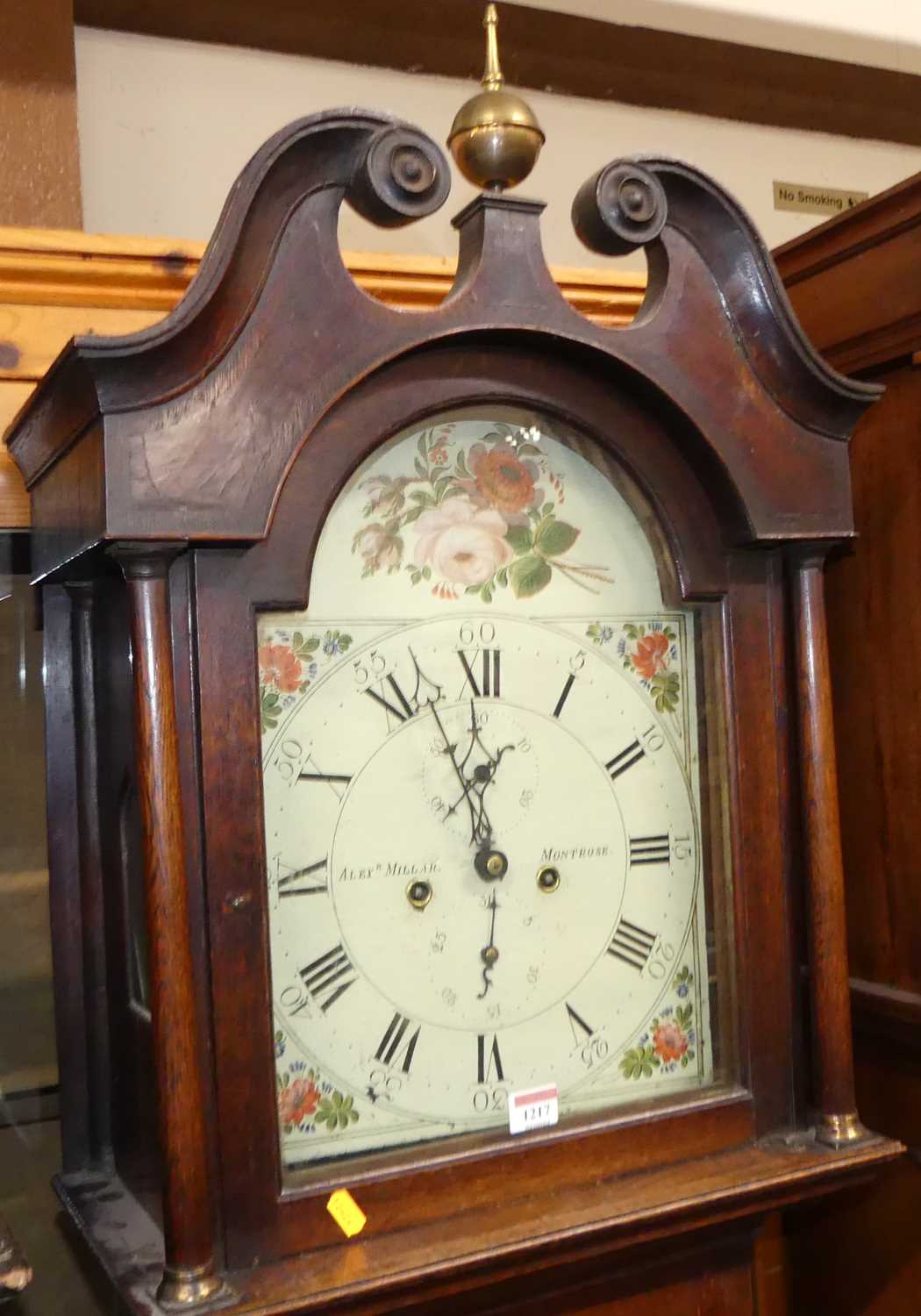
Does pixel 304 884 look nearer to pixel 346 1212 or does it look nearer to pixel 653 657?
pixel 346 1212

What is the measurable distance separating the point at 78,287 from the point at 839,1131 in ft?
3.17

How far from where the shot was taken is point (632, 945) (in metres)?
Answer: 1.01

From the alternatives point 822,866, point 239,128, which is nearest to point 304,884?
point 822,866

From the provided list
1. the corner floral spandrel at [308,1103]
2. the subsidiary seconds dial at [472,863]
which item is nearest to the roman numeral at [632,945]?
the subsidiary seconds dial at [472,863]

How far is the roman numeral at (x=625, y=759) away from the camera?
3.31ft

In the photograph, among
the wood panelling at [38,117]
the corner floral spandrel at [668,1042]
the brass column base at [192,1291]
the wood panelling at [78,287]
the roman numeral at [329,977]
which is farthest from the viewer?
the wood panelling at [38,117]

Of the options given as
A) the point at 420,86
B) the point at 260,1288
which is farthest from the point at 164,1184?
the point at 420,86

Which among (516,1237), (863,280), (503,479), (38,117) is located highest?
(38,117)

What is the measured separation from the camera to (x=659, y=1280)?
102 cm

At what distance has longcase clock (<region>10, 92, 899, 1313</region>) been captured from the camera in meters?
0.84

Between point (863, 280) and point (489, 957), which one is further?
point (863, 280)

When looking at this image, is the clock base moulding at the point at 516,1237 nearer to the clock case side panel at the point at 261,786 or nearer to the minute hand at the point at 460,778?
the clock case side panel at the point at 261,786

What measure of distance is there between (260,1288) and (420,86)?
1357 mm

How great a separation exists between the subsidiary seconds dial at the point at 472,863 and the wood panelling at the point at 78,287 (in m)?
0.38
